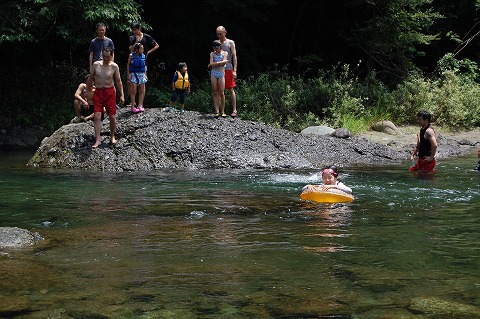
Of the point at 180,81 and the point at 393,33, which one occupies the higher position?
the point at 393,33

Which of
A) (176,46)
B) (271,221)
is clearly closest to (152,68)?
(176,46)

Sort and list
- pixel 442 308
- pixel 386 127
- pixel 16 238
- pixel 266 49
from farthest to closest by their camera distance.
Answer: pixel 266 49 < pixel 386 127 < pixel 16 238 < pixel 442 308

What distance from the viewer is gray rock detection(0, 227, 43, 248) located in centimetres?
759

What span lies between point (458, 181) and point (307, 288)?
24.6 feet

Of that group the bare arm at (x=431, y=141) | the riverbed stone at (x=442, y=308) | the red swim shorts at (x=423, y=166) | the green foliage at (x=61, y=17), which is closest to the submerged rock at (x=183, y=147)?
the red swim shorts at (x=423, y=166)

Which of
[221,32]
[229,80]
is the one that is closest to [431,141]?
[229,80]

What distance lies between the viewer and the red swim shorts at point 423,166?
13609 mm

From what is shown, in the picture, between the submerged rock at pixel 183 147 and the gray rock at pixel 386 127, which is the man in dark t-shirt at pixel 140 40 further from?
the gray rock at pixel 386 127

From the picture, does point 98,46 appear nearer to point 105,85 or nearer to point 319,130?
point 105,85

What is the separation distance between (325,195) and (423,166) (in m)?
3.89

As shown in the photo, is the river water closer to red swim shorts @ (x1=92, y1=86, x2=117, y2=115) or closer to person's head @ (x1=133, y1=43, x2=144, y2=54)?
red swim shorts @ (x1=92, y1=86, x2=117, y2=115)

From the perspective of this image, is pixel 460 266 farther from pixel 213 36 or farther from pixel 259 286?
pixel 213 36

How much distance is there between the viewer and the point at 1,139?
20.7 metres

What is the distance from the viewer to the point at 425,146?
13.7m
